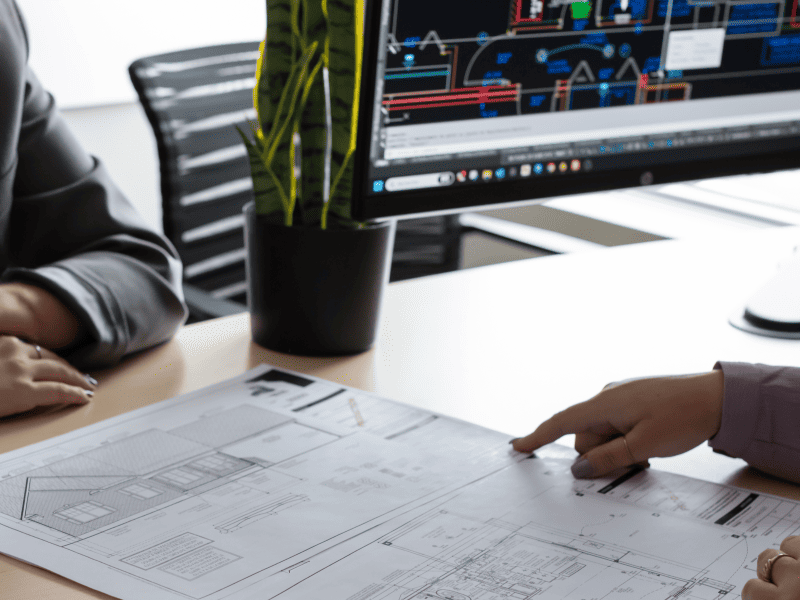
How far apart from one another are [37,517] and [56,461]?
9 cm

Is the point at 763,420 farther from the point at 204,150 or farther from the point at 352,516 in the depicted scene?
the point at 204,150

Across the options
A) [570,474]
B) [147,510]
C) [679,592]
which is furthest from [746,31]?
[147,510]

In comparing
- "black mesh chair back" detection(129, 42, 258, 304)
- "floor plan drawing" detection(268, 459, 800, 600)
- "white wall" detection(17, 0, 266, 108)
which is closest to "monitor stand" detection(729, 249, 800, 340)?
"floor plan drawing" detection(268, 459, 800, 600)

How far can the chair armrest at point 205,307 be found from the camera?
127 centimetres

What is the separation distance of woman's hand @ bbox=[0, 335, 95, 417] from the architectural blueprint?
62 mm

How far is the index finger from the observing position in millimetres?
686

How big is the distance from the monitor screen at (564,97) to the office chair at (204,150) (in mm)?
714

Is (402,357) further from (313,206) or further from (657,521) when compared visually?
(657,521)

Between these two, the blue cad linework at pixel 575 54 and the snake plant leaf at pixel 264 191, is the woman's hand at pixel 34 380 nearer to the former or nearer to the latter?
the snake plant leaf at pixel 264 191

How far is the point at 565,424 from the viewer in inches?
27.0

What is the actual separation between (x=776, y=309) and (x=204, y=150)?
3.25 ft

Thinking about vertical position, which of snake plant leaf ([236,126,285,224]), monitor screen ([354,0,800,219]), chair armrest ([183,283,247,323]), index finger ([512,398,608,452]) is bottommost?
chair armrest ([183,283,247,323])

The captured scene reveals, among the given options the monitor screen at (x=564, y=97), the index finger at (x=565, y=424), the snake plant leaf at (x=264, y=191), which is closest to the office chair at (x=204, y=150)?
the snake plant leaf at (x=264, y=191)

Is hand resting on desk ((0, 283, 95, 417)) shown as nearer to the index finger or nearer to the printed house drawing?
the printed house drawing
